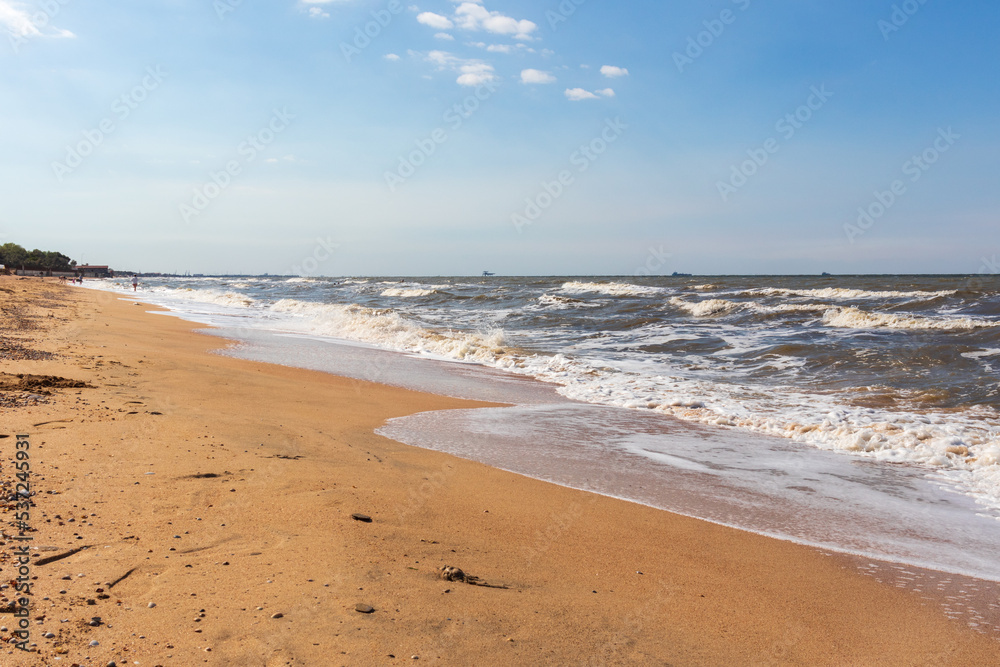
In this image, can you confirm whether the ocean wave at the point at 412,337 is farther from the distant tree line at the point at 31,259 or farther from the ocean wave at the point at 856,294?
the distant tree line at the point at 31,259

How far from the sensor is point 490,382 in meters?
11.2

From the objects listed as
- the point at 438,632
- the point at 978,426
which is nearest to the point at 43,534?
the point at 438,632

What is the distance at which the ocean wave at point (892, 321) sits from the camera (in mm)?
17016

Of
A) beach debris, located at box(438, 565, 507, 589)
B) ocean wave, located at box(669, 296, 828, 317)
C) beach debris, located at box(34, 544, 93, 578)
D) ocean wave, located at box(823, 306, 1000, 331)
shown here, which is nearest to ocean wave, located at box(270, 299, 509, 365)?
ocean wave, located at box(669, 296, 828, 317)

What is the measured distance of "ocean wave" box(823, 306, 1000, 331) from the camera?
55.8 feet

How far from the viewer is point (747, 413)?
8641 mm

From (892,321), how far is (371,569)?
21424 mm

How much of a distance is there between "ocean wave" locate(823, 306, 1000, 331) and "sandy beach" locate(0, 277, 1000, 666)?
1732 centimetres

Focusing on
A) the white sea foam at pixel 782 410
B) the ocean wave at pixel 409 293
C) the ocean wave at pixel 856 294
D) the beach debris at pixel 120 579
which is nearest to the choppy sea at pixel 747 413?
the white sea foam at pixel 782 410

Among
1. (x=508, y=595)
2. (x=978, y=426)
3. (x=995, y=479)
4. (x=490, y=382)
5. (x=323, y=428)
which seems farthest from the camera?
(x=490, y=382)

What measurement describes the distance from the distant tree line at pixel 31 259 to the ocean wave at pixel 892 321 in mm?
90159

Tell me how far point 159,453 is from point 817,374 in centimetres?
1194

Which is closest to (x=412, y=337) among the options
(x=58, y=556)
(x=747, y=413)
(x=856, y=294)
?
(x=747, y=413)

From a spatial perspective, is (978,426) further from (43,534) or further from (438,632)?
(43,534)
